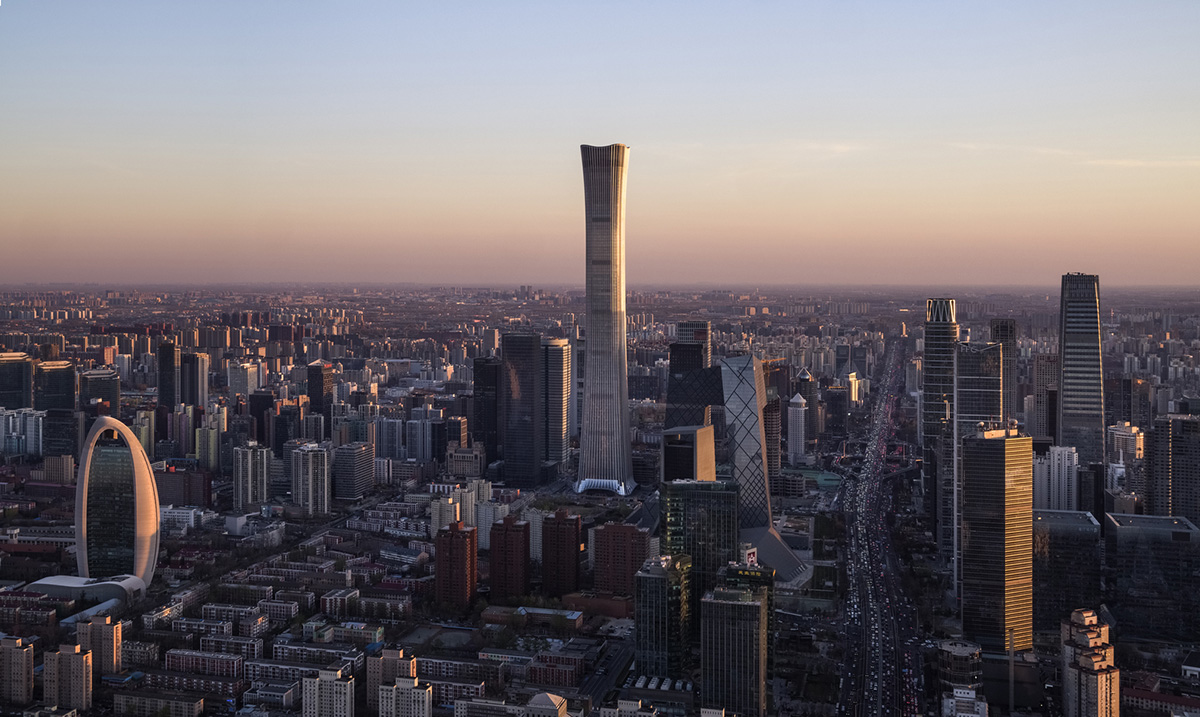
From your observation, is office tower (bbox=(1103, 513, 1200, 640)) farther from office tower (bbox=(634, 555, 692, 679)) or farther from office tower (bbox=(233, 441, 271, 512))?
office tower (bbox=(233, 441, 271, 512))

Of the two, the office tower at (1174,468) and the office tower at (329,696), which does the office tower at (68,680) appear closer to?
the office tower at (329,696)

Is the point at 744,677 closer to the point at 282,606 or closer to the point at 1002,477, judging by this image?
the point at 1002,477

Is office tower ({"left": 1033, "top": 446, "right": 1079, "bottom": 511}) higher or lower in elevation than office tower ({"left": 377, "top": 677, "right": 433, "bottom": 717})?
higher

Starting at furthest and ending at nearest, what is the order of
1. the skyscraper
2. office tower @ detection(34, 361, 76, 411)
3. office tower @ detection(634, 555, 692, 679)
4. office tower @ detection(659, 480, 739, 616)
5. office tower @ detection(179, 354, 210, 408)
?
office tower @ detection(179, 354, 210, 408)
office tower @ detection(34, 361, 76, 411)
the skyscraper
office tower @ detection(659, 480, 739, 616)
office tower @ detection(634, 555, 692, 679)

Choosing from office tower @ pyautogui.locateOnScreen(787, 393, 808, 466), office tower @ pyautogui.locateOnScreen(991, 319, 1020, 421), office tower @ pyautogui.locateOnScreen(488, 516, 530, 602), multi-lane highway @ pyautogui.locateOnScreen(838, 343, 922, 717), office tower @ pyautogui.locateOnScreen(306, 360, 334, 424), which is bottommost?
multi-lane highway @ pyautogui.locateOnScreen(838, 343, 922, 717)

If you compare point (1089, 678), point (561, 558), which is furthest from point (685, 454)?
point (1089, 678)

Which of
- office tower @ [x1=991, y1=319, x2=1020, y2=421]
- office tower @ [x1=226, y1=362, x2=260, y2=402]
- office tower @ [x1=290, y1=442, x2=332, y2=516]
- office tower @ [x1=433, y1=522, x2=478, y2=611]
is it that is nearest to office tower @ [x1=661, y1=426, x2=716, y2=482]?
office tower @ [x1=433, y1=522, x2=478, y2=611]
